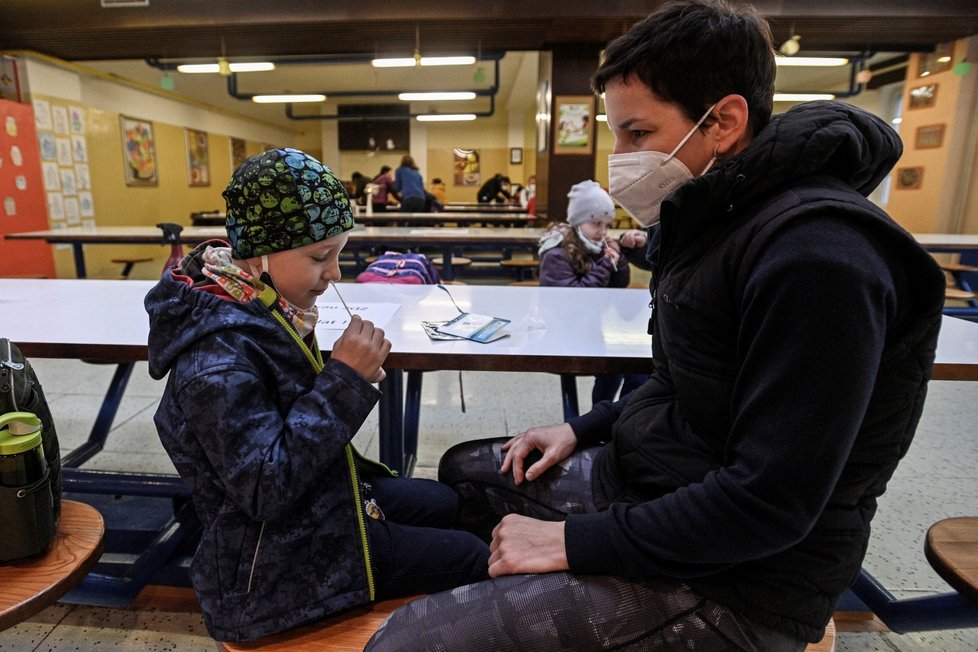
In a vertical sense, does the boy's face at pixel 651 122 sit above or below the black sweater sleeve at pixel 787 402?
above

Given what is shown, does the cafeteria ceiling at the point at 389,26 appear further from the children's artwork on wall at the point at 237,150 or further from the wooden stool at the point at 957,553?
the children's artwork on wall at the point at 237,150

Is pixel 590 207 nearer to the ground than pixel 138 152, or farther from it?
nearer to the ground

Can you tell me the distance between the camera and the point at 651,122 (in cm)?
84

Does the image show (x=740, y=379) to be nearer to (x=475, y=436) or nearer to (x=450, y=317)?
(x=450, y=317)

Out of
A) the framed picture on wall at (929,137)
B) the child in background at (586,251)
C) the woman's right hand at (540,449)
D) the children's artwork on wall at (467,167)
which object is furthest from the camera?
the children's artwork on wall at (467,167)

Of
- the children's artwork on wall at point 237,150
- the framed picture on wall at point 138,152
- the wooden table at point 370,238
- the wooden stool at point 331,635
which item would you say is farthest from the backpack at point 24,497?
the children's artwork on wall at point 237,150

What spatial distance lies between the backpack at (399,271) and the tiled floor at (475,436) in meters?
0.76

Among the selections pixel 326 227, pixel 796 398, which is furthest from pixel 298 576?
pixel 796 398

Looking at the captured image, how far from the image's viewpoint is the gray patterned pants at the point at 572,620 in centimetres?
72

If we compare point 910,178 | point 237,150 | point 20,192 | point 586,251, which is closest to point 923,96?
point 910,178

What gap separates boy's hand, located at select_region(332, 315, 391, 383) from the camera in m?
A: 0.91

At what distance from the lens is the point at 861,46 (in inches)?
250

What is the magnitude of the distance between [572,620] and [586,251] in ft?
7.05

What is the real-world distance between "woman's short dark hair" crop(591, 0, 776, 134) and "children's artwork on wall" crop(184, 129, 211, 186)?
11.8 meters
